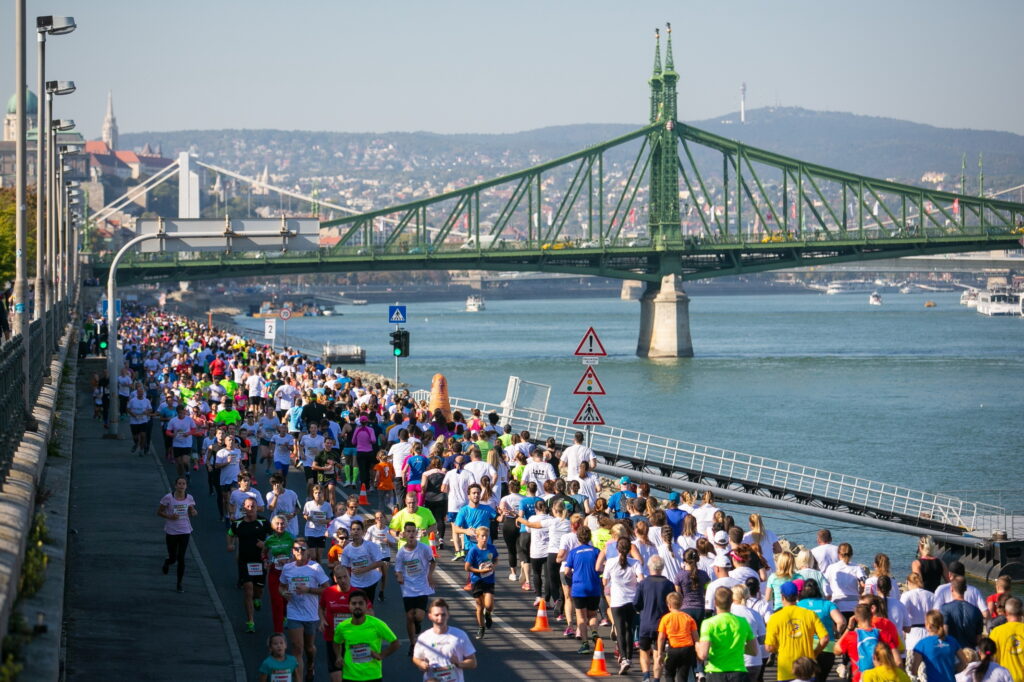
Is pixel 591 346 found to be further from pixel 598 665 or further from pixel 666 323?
pixel 666 323

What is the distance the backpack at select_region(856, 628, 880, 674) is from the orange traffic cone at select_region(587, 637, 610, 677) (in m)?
2.96

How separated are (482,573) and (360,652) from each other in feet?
12.6

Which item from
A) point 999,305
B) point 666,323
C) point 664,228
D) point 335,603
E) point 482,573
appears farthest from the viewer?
point 999,305

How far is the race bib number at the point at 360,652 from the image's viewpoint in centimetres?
1072

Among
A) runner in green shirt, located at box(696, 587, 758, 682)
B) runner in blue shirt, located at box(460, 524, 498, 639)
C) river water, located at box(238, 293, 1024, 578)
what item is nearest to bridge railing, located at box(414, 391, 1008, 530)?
river water, located at box(238, 293, 1024, 578)

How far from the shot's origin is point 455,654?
10438 millimetres

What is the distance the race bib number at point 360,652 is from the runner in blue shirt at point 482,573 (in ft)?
12.3

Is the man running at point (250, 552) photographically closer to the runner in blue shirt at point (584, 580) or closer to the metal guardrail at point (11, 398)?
the metal guardrail at point (11, 398)

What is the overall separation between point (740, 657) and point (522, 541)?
17.7 feet

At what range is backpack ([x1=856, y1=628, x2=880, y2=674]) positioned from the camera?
35.5 ft

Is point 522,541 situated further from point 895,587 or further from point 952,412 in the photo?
point 952,412

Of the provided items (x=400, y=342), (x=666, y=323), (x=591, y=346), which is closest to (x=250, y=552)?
(x=591, y=346)

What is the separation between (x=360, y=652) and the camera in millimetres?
10719

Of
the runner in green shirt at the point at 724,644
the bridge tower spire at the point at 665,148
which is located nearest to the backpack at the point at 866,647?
the runner in green shirt at the point at 724,644
